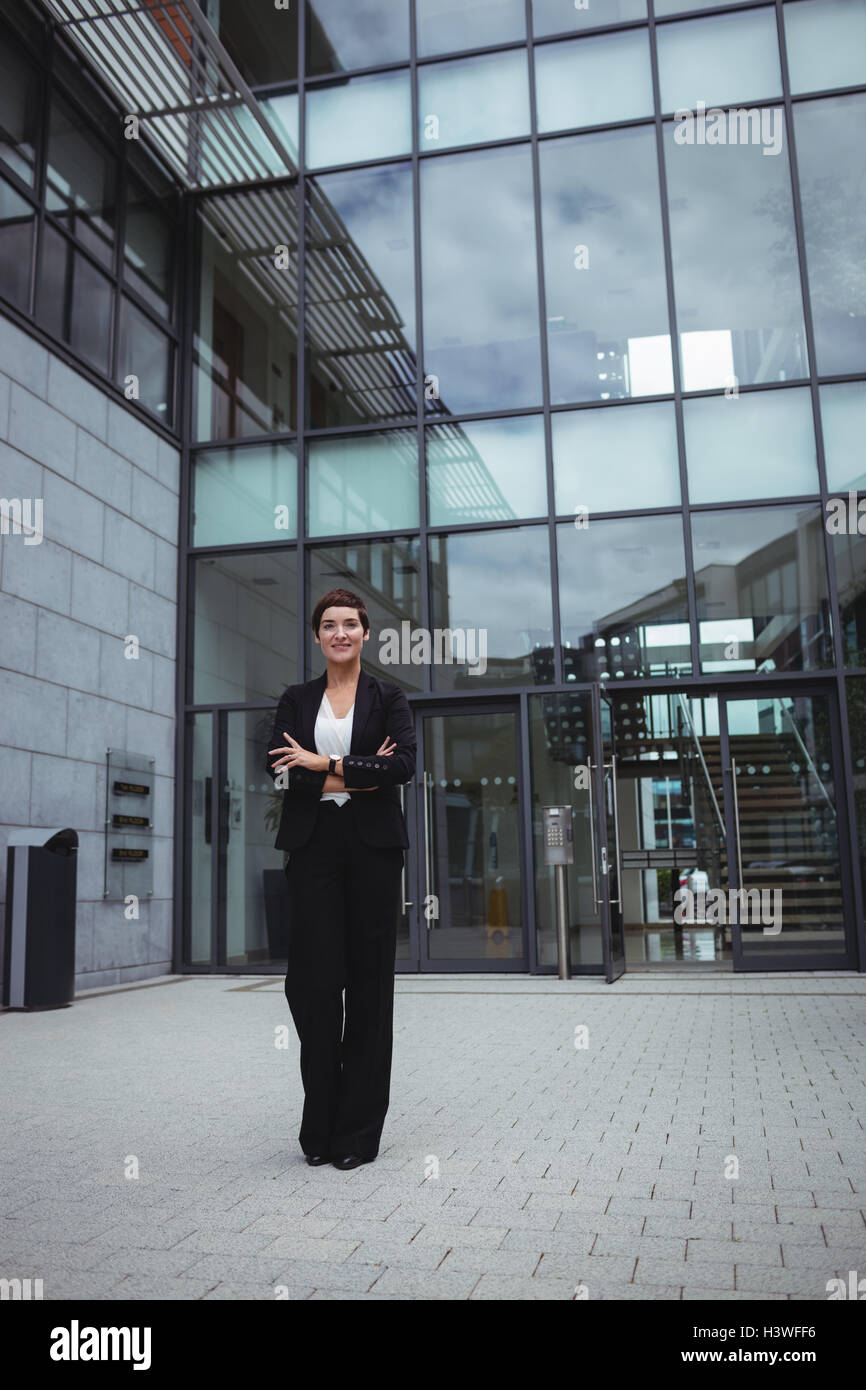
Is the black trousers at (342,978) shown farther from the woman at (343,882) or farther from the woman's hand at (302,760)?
the woman's hand at (302,760)

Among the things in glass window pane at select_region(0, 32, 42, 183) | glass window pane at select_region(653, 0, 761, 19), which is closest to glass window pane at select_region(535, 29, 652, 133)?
glass window pane at select_region(653, 0, 761, 19)

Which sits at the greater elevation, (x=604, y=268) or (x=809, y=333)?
(x=604, y=268)

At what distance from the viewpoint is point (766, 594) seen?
9664 mm

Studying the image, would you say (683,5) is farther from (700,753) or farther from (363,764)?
(363,764)

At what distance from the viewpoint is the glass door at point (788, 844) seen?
9.34 meters

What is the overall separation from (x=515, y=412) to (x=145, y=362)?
11.6ft

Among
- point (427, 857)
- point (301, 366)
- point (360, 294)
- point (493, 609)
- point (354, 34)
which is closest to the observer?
point (427, 857)

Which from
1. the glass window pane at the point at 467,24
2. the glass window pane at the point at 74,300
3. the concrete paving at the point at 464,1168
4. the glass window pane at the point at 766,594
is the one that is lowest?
the concrete paving at the point at 464,1168

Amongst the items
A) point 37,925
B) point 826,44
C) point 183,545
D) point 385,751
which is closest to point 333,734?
point 385,751

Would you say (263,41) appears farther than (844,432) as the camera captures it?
Yes

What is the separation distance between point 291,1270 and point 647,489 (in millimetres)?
8557

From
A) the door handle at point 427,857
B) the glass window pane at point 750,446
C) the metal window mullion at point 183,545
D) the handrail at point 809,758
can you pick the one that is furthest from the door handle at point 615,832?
the metal window mullion at point 183,545

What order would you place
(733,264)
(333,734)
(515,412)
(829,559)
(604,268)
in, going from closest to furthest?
1. (333,734)
2. (829,559)
3. (733,264)
4. (515,412)
5. (604,268)

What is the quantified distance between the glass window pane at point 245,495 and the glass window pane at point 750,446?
3.77m
